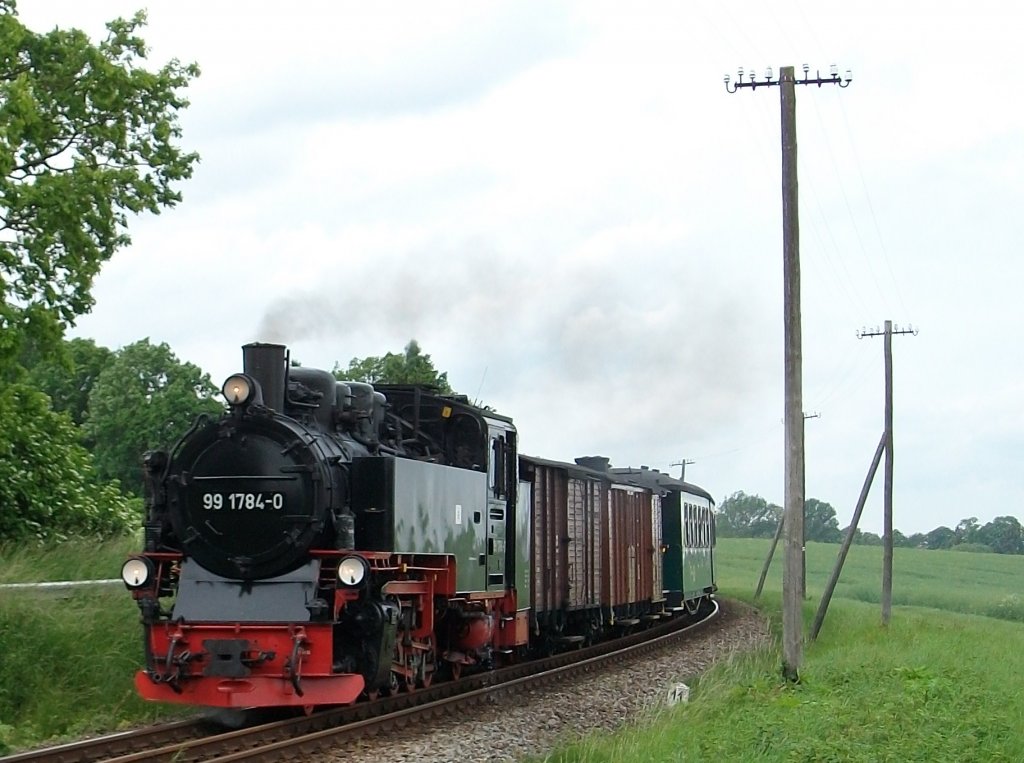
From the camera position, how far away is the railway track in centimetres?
869

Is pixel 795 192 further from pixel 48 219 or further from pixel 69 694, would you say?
pixel 69 694

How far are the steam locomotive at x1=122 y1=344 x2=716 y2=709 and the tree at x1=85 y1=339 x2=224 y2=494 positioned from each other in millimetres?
30013

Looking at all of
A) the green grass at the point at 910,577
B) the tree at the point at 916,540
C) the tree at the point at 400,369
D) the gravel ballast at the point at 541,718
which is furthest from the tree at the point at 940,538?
the gravel ballast at the point at 541,718

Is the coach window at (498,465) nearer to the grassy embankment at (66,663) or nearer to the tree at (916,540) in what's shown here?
the grassy embankment at (66,663)

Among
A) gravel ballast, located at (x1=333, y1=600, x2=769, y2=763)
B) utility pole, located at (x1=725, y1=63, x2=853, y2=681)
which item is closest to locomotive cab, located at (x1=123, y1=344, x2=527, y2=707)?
gravel ballast, located at (x1=333, y1=600, x2=769, y2=763)

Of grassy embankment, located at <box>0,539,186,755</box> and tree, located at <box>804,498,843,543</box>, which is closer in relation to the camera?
grassy embankment, located at <box>0,539,186,755</box>

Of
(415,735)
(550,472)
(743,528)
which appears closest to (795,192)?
(550,472)

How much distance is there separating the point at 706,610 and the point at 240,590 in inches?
857

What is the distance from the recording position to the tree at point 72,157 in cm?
1484

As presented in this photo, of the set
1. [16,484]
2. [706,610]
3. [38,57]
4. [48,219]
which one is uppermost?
[38,57]

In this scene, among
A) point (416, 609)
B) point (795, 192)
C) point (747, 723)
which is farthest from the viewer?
point (795, 192)

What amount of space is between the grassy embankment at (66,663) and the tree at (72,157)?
321 cm

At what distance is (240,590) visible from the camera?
1056cm

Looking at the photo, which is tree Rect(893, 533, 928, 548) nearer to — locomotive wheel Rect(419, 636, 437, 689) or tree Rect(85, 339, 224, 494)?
tree Rect(85, 339, 224, 494)
